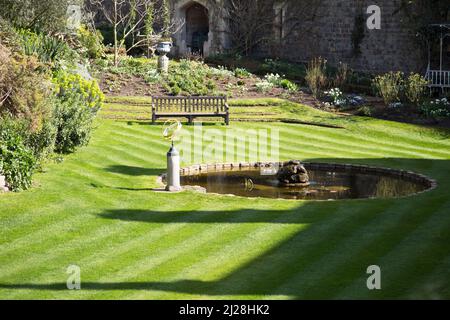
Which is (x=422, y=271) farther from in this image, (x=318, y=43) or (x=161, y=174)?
(x=318, y=43)

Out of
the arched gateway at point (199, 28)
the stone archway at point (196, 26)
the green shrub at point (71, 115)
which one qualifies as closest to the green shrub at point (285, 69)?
the arched gateway at point (199, 28)

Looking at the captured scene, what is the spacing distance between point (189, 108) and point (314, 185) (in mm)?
8945

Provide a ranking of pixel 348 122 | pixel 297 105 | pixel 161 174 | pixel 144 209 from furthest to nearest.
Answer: pixel 297 105 → pixel 348 122 → pixel 161 174 → pixel 144 209

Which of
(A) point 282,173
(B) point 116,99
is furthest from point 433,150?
(B) point 116,99

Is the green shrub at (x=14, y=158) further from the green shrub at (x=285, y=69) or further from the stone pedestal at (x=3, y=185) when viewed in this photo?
the green shrub at (x=285, y=69)

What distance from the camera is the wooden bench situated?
91.7 ft

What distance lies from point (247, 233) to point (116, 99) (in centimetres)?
1628

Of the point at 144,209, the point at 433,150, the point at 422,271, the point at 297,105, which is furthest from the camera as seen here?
the point at 297,105

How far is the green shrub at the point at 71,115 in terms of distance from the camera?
72.7ft

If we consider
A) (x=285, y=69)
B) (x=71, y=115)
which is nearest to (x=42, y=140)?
(x=71, y=115)

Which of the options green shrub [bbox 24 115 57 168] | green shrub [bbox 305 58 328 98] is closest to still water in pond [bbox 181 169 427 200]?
green shrub [bbox 24 115 57 168]

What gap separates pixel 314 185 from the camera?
20.3m

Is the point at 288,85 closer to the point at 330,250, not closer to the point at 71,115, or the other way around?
the point at 71,115

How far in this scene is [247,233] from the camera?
49.2 ft
